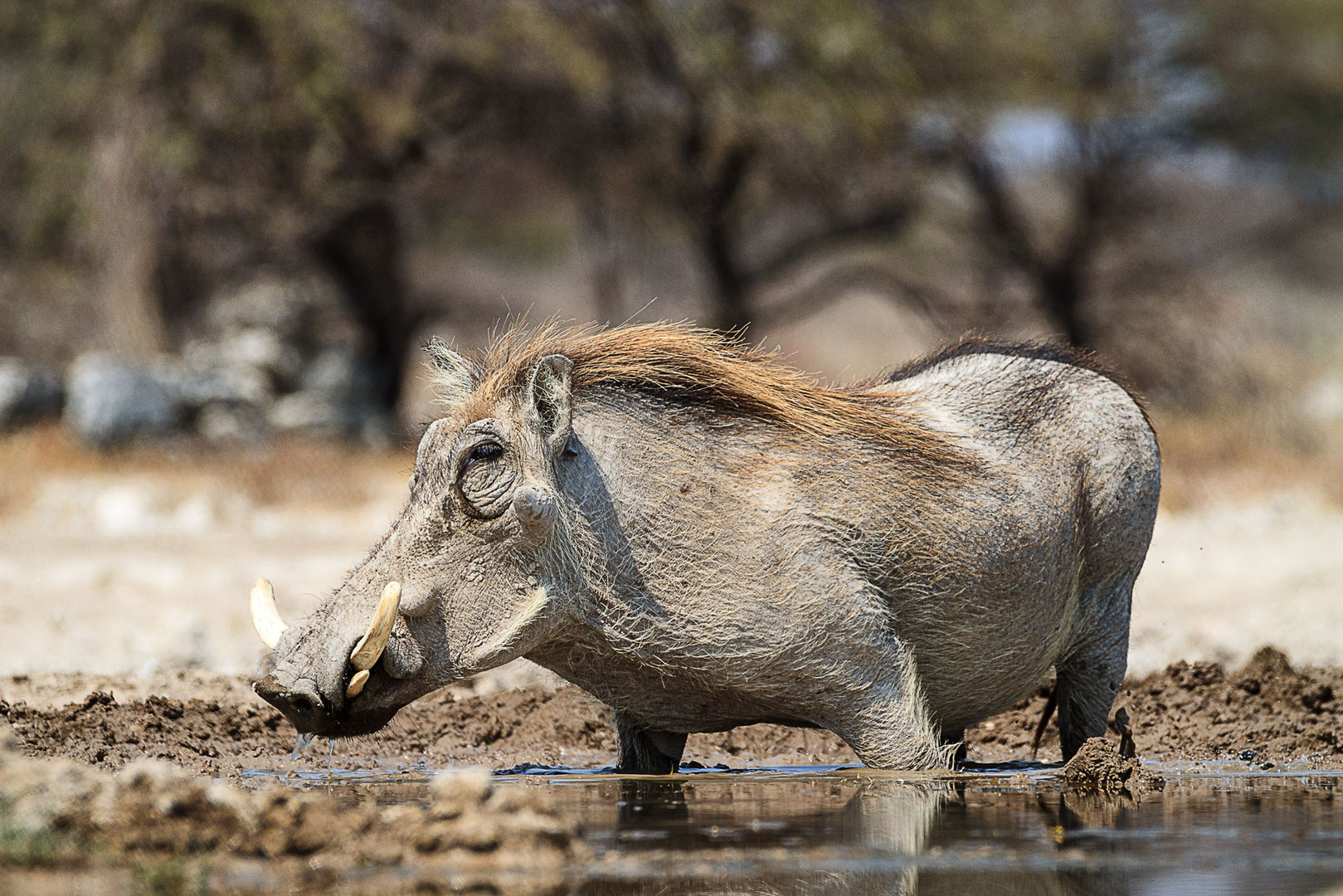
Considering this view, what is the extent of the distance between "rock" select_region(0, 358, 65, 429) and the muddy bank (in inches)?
382

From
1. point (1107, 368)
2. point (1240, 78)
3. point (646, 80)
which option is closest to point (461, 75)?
point (646, 80)

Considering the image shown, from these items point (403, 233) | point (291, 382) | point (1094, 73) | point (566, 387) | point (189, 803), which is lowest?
point (189, 803)

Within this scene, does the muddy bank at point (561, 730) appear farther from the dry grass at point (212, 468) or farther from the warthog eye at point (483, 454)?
the dry grass at point (212, 468)

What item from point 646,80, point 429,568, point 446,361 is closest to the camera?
point 429,568

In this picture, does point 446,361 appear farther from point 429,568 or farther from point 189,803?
point 189,803

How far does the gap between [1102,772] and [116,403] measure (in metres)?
12.6

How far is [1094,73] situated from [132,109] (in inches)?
436

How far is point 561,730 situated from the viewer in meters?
6.06

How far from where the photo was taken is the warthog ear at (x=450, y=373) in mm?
4754

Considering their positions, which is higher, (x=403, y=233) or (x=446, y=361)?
(x=403, y=233)

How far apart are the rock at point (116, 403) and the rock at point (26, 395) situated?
0.51 ft

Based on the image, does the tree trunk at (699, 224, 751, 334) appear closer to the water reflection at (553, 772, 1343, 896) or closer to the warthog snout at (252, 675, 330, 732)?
the water reflection at (553, 772, 1343, 896)

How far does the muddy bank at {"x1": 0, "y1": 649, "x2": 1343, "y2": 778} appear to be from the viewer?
5.50 meters

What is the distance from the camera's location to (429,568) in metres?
4.42
